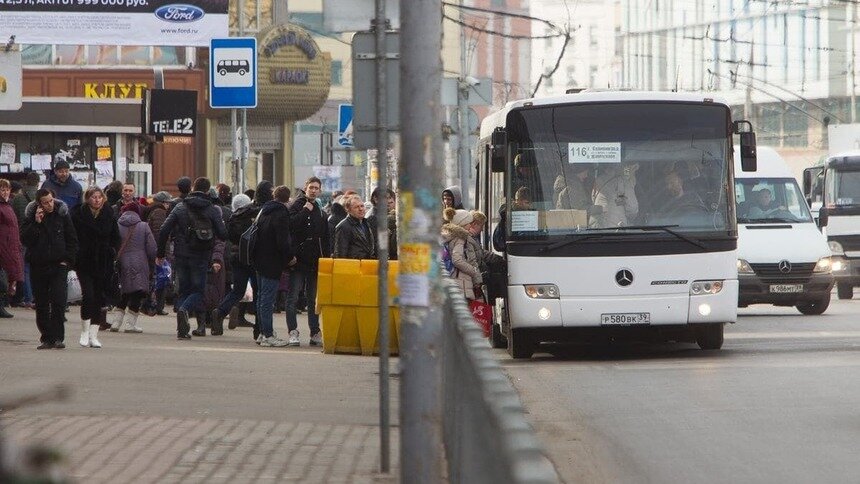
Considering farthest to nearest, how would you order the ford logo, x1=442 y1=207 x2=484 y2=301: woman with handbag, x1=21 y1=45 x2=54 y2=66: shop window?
x1=21 y1=45 x2=54 y2=66: shop window, the ford logo, x1=442 y1=207 x2=484 y2=301: woman with handbag

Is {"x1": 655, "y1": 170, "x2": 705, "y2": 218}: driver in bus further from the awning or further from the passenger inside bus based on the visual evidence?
the awning

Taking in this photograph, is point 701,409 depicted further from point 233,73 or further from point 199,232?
point 233,73

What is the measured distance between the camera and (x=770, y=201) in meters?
23.8

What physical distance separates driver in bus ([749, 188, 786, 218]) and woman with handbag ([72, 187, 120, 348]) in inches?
407

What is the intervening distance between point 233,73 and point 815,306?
28.2ft

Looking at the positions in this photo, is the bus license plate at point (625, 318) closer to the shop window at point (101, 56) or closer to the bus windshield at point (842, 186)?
the bus windshield at point (842, 186)

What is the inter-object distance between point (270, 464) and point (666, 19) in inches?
4095

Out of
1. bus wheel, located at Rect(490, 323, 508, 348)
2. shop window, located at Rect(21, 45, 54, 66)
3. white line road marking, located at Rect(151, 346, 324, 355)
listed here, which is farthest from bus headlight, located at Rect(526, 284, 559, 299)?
shop window, located at Rect(21, 45, 54, 66)

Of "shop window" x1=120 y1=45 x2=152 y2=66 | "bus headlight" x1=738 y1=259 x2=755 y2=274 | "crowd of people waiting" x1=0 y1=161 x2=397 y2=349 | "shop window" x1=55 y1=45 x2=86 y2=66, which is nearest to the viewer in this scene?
"crowd of people waiting" x1=0 y1=161 x2=397 y2=349

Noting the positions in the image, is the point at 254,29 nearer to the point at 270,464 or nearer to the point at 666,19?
the point at 270,464

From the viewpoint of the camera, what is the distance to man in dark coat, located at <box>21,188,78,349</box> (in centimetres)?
A: 1558

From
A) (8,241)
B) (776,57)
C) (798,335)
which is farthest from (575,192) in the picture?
(776,57)

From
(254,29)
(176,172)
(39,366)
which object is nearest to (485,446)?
(39,366)

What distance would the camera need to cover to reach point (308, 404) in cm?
1157
